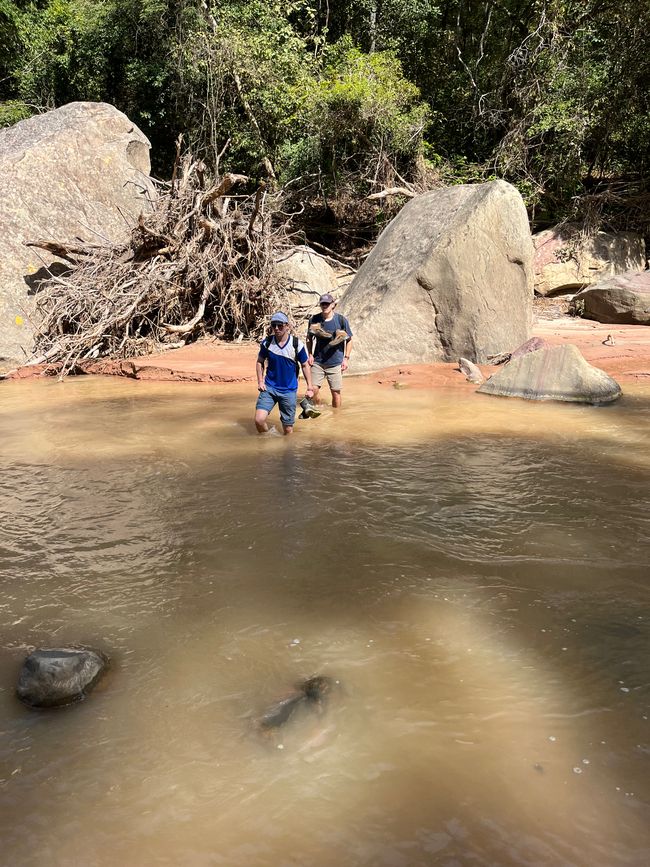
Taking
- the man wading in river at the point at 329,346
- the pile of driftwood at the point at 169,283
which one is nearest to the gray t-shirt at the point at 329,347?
the man wading in river at the point at 329,346

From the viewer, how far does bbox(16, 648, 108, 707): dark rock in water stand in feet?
8.39

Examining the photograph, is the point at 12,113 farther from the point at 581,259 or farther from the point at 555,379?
the point at 555,379

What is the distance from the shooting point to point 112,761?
227cm

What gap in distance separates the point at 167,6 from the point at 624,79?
38.6 feet

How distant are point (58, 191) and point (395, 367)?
7295mm

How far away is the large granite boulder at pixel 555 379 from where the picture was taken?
25.6ft

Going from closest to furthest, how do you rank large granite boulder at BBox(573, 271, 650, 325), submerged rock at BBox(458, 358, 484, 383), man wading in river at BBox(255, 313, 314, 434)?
man wading in river at BBox(255, 313, 314, 434) → submerged rock at BBox(458, 358, 484, 383) → large granite boulder at BBox(573, 271, 650, 325)

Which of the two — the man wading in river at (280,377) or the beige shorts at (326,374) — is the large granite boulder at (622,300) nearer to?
the beige shorts at (326,374)

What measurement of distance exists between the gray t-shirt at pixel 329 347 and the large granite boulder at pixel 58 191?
6091 mm

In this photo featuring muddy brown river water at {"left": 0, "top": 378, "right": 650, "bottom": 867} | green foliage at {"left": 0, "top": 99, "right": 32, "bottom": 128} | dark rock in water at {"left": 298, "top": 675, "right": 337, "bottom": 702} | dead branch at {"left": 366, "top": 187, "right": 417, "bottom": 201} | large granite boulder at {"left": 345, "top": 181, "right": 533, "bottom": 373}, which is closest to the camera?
muddy brown river water at {"left": 0, "top": 378, "right": 650, "bottom": 867}

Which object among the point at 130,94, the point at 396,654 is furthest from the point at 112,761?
the point at 130,94

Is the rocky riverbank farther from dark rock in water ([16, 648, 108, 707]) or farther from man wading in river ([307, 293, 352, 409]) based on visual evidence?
dark rock in water ([16, 648, 108, 707])

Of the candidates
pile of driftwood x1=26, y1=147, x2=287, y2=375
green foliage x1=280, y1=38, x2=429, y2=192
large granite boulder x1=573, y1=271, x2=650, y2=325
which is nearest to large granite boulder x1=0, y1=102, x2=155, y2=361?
pile of driftwood x1=26, y1=147, x2=287, y2=375

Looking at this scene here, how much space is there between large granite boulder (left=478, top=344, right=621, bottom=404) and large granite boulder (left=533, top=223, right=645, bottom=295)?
9.00m
